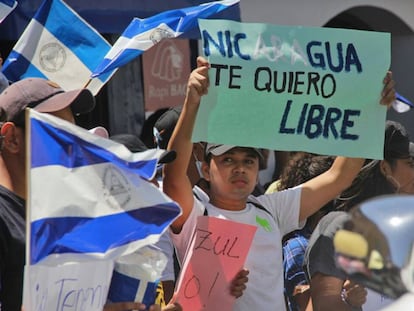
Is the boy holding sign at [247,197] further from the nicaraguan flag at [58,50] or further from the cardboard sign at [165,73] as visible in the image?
the cardboard sign at [165,73]

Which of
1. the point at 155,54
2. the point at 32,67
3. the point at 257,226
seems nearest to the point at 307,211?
the point at 257,226

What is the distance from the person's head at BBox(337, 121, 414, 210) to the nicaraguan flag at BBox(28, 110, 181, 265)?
1.45 meters

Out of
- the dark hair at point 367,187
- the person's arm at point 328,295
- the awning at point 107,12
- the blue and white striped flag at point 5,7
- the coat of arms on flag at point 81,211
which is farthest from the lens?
the awning at point 107,12

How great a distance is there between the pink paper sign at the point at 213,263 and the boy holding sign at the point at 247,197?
0.08 metres

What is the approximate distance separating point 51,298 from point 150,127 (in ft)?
9.53

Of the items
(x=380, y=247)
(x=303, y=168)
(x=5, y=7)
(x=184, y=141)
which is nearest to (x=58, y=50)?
(x=5, y=7)

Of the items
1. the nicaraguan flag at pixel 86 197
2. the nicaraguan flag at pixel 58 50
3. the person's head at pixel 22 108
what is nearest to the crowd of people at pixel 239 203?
the person's head at pixel 22 108

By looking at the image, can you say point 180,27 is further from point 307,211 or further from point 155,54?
point 155,54

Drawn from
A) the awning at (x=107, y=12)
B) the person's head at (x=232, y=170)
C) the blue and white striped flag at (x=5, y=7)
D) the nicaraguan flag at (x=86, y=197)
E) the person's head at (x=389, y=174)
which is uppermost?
the awning at (x=107, y=12)

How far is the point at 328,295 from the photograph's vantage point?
13.2 ft

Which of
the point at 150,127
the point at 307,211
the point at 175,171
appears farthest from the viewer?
the point at 150,127

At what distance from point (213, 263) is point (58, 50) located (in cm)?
174

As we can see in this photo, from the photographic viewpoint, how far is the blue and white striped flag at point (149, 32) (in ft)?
15.1

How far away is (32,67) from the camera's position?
16.4ft
